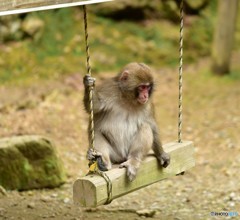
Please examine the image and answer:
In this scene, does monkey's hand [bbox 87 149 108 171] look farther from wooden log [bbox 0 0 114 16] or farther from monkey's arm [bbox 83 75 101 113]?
wooden log [bbox 0 0 114 16]

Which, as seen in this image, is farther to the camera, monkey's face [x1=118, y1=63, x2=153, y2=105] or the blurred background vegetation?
the blurred background vegetation

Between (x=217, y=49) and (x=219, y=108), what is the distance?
216 centimetres

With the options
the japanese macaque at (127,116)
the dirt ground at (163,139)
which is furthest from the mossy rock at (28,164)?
the japanese macaque at (127,116)

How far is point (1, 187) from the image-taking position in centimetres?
721

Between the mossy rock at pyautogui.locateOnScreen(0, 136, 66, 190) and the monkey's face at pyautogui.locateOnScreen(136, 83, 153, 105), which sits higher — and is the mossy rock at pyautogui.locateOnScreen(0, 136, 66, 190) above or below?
below

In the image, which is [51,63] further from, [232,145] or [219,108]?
[232,145]

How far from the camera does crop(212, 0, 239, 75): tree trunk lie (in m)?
12.5

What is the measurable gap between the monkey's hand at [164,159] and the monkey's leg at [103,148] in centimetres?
51

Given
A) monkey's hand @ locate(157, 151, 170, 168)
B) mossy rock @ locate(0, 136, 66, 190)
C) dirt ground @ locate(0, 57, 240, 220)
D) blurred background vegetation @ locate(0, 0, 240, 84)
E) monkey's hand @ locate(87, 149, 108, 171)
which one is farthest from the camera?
blurred background vegetation @ locate(0, 0, 240, 84)

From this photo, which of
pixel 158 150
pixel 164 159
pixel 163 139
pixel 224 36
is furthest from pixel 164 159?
pixel 224 36

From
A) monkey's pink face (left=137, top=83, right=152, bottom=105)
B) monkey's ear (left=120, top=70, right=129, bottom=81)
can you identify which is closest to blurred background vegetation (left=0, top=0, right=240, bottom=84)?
monkey's ear (left=120, top=70, right=129, bottom=81)

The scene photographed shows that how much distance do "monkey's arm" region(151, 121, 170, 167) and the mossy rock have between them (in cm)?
238

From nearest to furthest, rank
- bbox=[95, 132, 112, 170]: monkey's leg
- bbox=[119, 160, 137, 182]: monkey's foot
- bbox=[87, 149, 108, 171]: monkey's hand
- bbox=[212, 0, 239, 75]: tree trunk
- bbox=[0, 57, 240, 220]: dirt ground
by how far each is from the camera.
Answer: bbox=[87, 149, 108, 171]: monkey's hand < bbox=[119, 160, 137, 182]: monkey's foot < bbox=[95, 132, 112, 170]: monkey's leg < bbox=[0, 57, 240, 220]: dirt ground < bbox=[212, 0, 239, 75]: tree trunk

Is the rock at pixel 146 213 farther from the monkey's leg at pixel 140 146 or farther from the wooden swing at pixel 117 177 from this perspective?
the monkey's leg at pixel 140 146
